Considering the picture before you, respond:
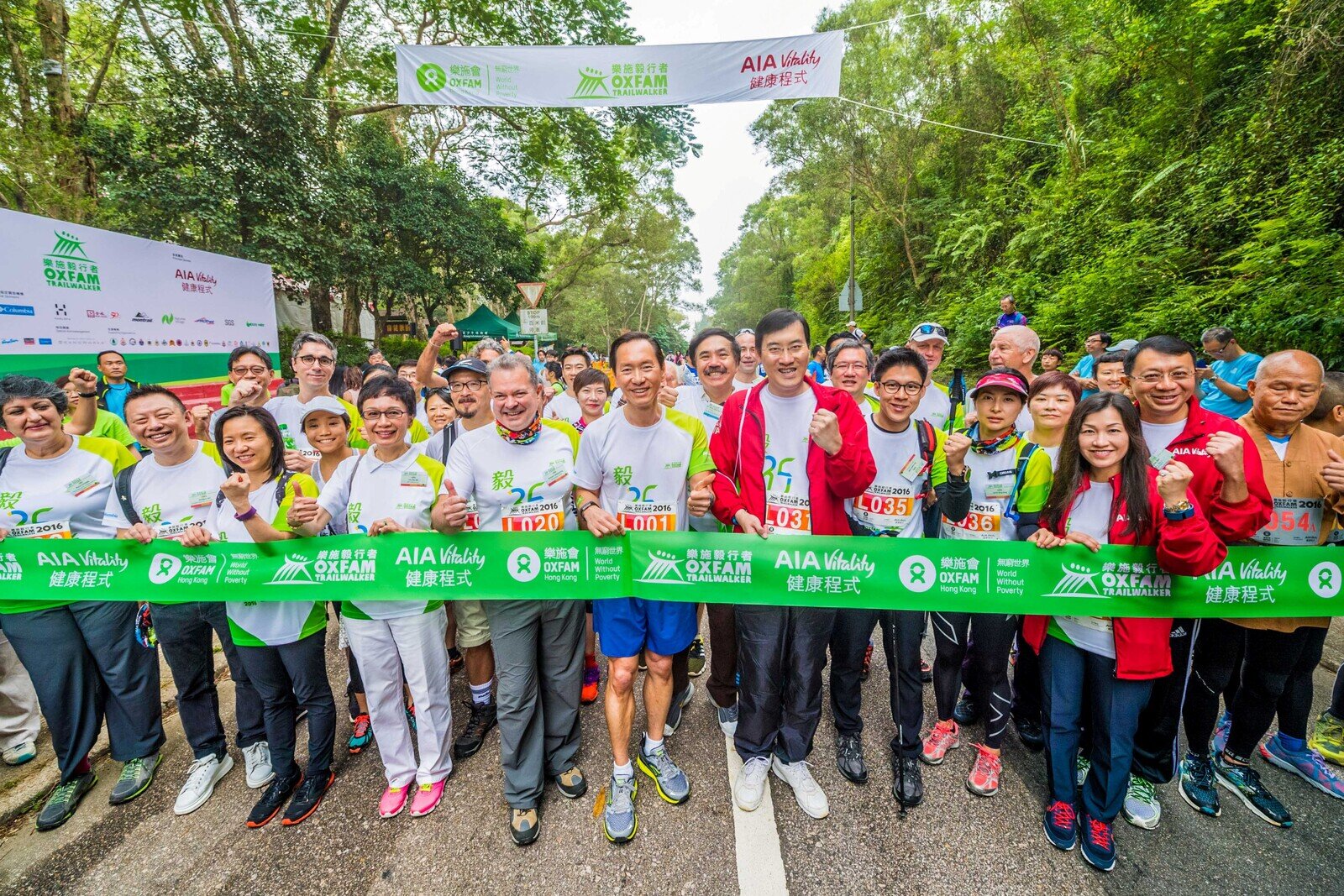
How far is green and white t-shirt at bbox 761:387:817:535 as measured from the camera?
2.72 meters

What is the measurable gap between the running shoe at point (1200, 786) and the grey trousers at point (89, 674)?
5.54 metres

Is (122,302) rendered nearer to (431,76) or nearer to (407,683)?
(431,76)

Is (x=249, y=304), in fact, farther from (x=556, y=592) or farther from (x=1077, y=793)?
(x=1077, y=793)

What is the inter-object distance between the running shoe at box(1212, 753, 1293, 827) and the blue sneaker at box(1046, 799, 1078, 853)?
3.21 ft

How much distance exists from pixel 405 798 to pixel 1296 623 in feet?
15.4

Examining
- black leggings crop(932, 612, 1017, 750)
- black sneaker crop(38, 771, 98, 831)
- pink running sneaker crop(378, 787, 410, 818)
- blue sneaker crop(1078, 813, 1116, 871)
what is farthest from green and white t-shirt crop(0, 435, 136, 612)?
blue sneaker crop(1078, 813, 1116, 871)

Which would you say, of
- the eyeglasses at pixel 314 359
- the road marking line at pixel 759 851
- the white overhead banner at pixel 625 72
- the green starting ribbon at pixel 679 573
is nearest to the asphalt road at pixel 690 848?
the road marking line at pixel 759 851

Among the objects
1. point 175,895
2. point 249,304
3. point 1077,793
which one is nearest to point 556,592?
point 175,895

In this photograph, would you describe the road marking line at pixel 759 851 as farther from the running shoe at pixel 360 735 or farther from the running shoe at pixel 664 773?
the running shoe at pixel 360 735

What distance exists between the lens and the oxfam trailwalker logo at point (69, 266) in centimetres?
650

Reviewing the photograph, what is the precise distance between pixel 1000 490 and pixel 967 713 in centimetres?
161

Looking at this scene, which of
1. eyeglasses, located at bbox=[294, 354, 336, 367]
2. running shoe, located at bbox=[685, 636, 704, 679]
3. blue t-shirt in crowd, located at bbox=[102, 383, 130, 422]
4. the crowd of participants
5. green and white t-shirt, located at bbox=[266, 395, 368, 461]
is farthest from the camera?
blue t-shirt in crowd, located at bbox=[102, 383, 130, 422]

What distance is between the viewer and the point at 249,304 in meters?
9.66

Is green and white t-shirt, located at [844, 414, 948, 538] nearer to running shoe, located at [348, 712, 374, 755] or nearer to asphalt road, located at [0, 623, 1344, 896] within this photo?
asphalt road, located at [0, 623, 1344, 896]
